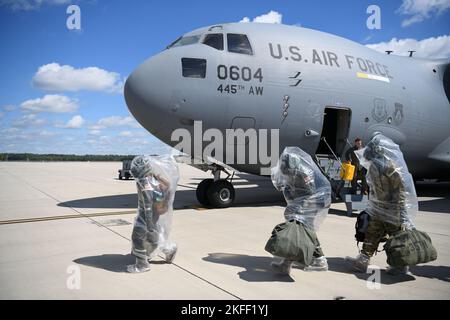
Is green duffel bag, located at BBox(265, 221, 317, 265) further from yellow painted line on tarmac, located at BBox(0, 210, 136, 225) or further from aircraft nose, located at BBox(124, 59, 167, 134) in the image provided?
yellow painted line on tarmac, located at BBox(0, 210, 136, 225)

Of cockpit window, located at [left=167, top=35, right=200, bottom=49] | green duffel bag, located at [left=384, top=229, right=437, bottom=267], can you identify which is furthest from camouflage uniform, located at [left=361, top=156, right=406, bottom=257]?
cockpit window, located at [left=167, top=35, right=200, bottom=49]

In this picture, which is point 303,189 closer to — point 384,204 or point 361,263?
point 384,204

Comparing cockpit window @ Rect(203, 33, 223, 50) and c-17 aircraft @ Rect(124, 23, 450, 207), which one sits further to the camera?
cockpit window @ Rect(203, 33, 223, 50)

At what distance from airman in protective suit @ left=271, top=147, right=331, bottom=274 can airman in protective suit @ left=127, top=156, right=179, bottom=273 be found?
154cm

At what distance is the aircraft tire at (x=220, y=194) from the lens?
30.6 ft

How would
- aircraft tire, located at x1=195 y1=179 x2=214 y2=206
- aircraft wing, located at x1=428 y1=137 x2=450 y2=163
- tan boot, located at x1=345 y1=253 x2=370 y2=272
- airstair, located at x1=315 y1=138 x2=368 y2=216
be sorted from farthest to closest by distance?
aircraft wing, located at x1=428 y1=137 x2=450 y2=163 → aircraft tire, located at x1=195 y1=179 x2=214 y2=206 → airstair, located at x1=315 y1=138 x2=368 y2=216 → tan boot, located at x1=345 y1=253 x2=370 y2=272

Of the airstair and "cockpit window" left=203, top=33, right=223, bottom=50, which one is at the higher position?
"cockpit window" left=203, top=33, right=223, bottom=50

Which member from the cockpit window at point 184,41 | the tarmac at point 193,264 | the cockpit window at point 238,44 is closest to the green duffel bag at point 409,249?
the tarmac at point 193,264

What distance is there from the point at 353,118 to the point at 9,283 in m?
8.98

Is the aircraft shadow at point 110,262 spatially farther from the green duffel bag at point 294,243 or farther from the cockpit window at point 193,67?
the cockpit window at point 193,67

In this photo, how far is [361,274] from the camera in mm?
4383

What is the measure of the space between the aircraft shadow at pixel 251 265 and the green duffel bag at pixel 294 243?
0.33 meters

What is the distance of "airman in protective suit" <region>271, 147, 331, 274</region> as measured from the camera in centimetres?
442
